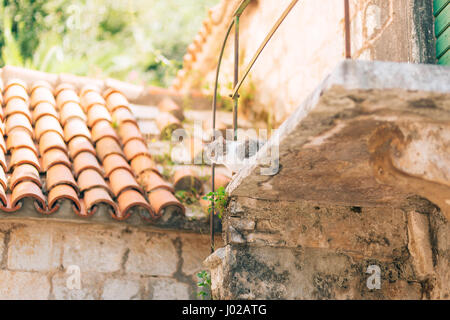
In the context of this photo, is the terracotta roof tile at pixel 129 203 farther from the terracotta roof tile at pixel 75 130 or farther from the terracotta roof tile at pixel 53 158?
the terracotta roof tile at pixel 75 130

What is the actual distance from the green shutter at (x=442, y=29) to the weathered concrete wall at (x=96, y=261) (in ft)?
6.75

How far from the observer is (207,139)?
16.6 ft

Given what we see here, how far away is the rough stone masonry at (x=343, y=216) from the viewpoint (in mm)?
2352

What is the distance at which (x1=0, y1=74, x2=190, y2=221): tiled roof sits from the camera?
372cm

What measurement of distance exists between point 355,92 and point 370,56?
57.6 inches

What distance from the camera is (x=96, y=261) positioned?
3.90 metres

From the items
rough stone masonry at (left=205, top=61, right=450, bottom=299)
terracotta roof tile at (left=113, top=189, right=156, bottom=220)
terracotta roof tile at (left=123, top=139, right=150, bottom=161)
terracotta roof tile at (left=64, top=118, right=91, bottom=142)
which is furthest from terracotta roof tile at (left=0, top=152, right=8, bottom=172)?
rough stone masonry at (left=205, top=61, right=450, bottom=299)

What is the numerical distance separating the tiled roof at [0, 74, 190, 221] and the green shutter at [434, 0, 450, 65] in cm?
190

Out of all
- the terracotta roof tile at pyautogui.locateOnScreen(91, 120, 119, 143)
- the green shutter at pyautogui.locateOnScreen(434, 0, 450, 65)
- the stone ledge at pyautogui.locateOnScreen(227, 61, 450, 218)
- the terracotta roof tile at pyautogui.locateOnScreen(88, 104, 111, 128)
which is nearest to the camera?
the stone ledge at pyautogui.locateOnScreen(227, 61, 450, 218)

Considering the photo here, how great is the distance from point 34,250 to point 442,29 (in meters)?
2.84

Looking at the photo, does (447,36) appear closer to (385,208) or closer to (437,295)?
(385,208)

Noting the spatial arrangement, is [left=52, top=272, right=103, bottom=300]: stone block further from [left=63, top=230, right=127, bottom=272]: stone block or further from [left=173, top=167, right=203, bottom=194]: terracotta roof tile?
[left=173, top=167, right=203, bottom=194]: terracotta roof tile

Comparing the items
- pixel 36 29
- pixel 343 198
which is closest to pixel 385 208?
pixel 343 198

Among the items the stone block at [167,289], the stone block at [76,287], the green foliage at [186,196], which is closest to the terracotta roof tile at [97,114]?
the green foliage at [186,196]
